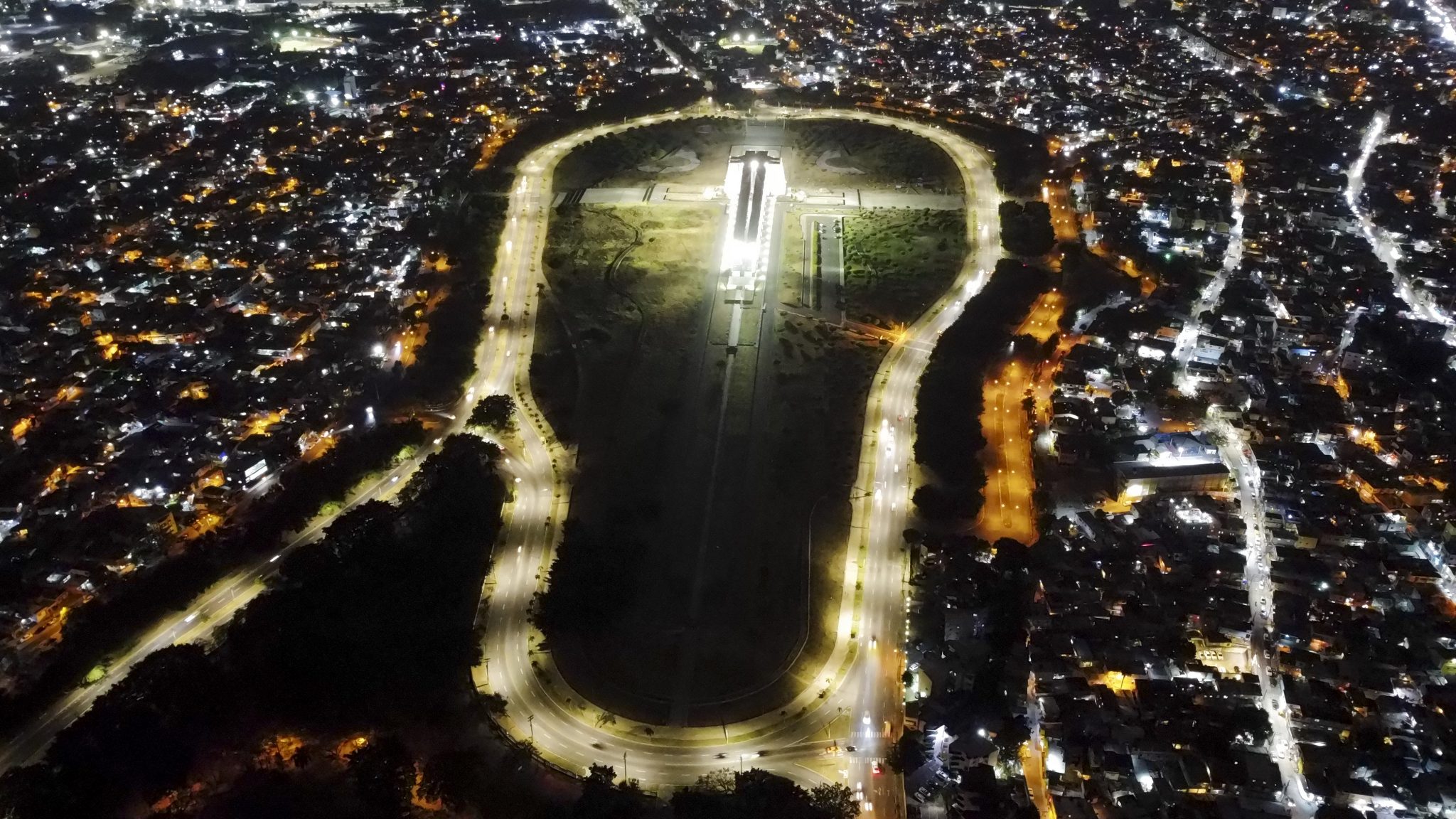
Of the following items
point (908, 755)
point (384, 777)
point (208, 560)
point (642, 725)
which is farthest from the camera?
point (208, 560)

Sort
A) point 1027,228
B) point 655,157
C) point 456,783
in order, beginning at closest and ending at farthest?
point 456,783 → point 1027,228 → point 655,157

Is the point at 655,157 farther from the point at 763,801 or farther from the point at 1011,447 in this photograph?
the point at 763,801

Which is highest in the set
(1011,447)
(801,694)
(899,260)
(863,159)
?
(863,159)

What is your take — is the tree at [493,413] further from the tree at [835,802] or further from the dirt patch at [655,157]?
the dirt patch at [655,157]

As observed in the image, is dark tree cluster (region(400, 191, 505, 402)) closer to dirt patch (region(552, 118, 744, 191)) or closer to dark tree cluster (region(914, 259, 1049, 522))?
dirt patch (region(552, 118, 744, 191))

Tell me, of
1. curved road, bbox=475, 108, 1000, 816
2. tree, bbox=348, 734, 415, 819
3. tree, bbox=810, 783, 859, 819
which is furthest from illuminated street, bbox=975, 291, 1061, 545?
tree, bbox=348, 734, 415, 819

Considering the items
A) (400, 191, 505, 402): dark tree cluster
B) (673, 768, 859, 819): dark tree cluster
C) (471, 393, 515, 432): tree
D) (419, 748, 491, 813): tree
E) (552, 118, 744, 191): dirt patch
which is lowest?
(419, 748, 491, 813): tree

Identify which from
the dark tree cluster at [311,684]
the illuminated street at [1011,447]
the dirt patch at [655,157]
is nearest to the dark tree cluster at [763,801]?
the dark tree cluster at [311,684]

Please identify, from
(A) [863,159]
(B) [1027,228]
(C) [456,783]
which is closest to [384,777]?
(C) [456,783]
